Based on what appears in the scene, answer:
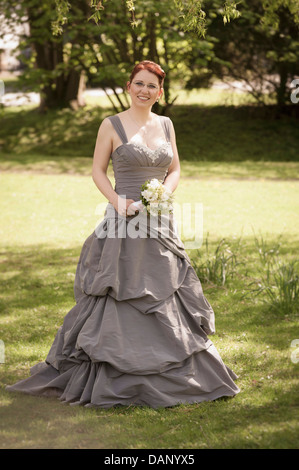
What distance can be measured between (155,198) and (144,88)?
2.89 feet

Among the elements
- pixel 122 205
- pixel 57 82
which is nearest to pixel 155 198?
pixel 122 205

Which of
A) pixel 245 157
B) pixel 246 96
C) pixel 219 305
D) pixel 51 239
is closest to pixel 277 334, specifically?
pixel 219 305

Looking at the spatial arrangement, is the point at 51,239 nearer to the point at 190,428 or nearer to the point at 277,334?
the point at 277,334

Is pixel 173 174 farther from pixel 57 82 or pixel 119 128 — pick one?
pixel 57 82

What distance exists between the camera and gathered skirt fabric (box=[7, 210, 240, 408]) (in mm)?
4496

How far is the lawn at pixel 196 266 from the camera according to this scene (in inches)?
165

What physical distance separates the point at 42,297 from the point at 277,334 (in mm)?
2948

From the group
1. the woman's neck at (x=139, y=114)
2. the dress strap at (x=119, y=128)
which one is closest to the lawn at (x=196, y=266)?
the dress strap at (x=119, y=128)

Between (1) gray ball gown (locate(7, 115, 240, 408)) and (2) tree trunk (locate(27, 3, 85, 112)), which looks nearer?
(1) gray ball gown (locate(7, 115, 240, 408))

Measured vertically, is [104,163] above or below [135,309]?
above

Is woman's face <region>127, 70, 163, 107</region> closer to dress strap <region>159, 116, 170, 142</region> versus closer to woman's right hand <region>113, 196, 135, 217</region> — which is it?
dress strap <region>159, 116, 170, 142</region>

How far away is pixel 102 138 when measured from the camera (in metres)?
4.78

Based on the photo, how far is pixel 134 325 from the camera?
4.57 meters

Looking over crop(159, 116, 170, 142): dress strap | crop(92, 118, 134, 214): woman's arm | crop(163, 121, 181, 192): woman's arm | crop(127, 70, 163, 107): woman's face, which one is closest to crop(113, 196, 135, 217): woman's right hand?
crop(92, 118, 134, 214): woman's arm
